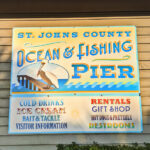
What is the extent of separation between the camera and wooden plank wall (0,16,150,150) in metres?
3.12

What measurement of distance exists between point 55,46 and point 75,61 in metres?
0.45

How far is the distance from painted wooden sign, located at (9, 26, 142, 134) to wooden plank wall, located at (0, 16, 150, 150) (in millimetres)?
108

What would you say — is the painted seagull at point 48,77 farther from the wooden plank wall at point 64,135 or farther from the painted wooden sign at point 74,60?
the wooden plank wall at point 64,135

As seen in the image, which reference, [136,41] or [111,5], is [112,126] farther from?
[111,5]

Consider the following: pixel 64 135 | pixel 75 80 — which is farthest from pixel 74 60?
pixel 64 135

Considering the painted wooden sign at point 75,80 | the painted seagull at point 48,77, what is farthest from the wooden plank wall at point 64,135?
the painted seagull at point 48,77

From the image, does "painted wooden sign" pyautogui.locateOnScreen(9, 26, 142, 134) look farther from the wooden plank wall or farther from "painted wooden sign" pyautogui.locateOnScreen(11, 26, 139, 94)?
the wooden plank wall

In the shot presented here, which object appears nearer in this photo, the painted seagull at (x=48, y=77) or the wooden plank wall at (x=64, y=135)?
the wooden plank wall at (x=64, y=135)

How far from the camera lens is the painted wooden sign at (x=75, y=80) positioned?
3.12m

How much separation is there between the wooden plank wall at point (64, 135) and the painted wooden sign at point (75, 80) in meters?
0.11

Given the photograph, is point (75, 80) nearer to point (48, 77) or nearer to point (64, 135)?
point (48, 77)

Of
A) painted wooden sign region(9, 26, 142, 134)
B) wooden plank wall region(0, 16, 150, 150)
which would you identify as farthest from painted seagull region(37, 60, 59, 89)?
wooden plank wall region(0, 16, 150, 150)

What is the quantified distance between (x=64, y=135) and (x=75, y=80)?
93 cm

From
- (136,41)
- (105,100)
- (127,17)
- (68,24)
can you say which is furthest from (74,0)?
(105,100)
